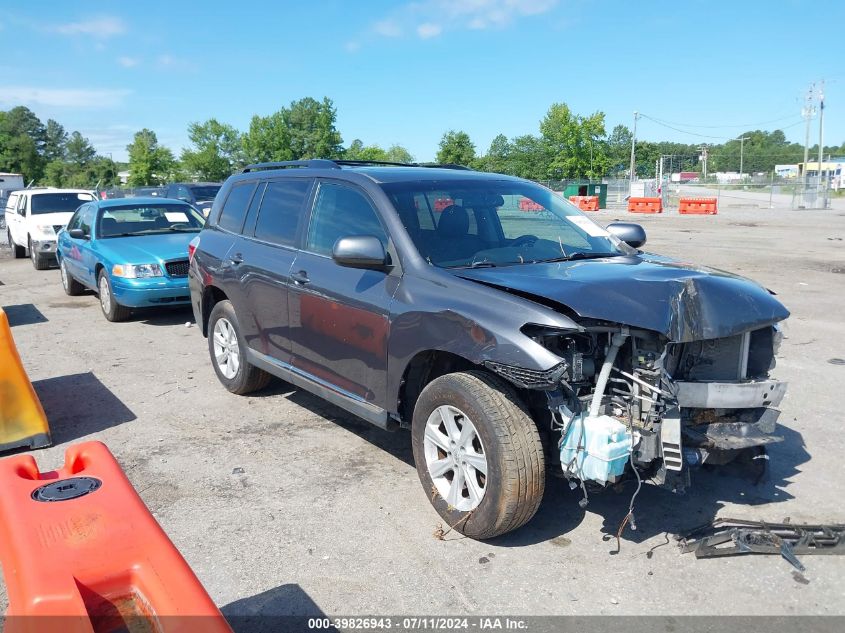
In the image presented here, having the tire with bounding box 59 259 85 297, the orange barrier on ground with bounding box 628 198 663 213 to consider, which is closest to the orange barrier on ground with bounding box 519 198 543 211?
the tire with bounding box 59 259 85 297

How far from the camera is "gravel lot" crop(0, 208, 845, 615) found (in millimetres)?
3285

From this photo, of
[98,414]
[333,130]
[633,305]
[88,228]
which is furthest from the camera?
[333,130]

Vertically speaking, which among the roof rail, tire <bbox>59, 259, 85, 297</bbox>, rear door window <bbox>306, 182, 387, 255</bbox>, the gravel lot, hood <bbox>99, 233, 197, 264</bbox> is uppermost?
the roof rail

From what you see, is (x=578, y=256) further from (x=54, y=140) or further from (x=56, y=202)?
(x=54, y=140)

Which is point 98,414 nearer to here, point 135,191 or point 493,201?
point 493,201

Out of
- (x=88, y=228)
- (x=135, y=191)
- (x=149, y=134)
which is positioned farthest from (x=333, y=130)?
(x=88, y=228)

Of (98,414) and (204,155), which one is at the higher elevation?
(204,155)

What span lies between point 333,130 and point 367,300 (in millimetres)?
88237

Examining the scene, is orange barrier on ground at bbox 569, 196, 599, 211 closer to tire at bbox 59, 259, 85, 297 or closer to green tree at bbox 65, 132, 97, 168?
tire at bbox 59, 259, 85, 297

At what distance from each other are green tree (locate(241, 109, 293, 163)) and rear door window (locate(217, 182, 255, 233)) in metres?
83.4

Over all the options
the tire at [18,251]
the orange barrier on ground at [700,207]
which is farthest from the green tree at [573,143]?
the tire at [18,251]

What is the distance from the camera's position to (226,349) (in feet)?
20.5

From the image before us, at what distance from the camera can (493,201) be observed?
4.82m

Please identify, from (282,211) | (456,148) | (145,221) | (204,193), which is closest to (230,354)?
(282,211)
